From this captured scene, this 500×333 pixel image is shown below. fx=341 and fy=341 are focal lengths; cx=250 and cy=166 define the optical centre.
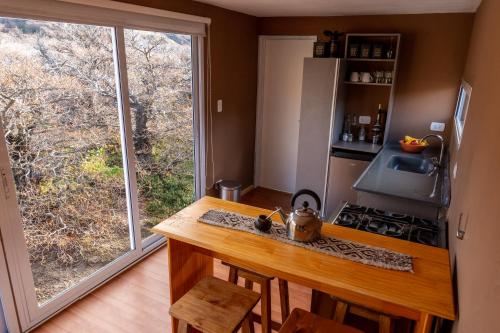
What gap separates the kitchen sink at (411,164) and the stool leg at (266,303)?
6.53 feet

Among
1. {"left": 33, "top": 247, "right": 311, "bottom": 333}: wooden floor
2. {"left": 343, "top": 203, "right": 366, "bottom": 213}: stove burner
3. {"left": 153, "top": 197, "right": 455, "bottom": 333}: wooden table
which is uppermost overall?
{"left": 153, "top": 197, "right": 455, "bottom": 333}: wooden table

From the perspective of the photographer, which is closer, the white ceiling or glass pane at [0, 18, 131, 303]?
glass pane at [0, 18, 131, 303]

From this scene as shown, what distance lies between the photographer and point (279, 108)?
4.62m

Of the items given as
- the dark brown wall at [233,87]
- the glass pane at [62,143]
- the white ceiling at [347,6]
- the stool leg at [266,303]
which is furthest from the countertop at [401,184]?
the glass pane at [62,143]

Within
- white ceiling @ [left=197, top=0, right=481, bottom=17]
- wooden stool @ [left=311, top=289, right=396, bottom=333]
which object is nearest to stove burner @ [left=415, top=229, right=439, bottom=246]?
wooden stool @ [left=311, top=289, right=396, bottom=333]

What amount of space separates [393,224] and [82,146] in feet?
7.39

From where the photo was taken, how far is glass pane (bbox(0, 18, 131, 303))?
2.11 meters

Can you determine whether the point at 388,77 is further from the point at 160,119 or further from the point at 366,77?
the point at 160,119

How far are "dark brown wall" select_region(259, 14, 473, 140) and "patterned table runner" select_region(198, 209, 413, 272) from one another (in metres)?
2.62

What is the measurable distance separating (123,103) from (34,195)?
93 cm

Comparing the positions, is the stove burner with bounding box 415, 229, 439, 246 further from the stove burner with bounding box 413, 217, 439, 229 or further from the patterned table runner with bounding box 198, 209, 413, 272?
the patterned table runner with bounding box 198, 209, 413, 272

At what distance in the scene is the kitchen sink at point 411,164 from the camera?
333cm

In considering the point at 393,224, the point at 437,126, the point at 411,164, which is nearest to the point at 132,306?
the point at 393,224

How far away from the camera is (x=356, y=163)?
3.68 m
